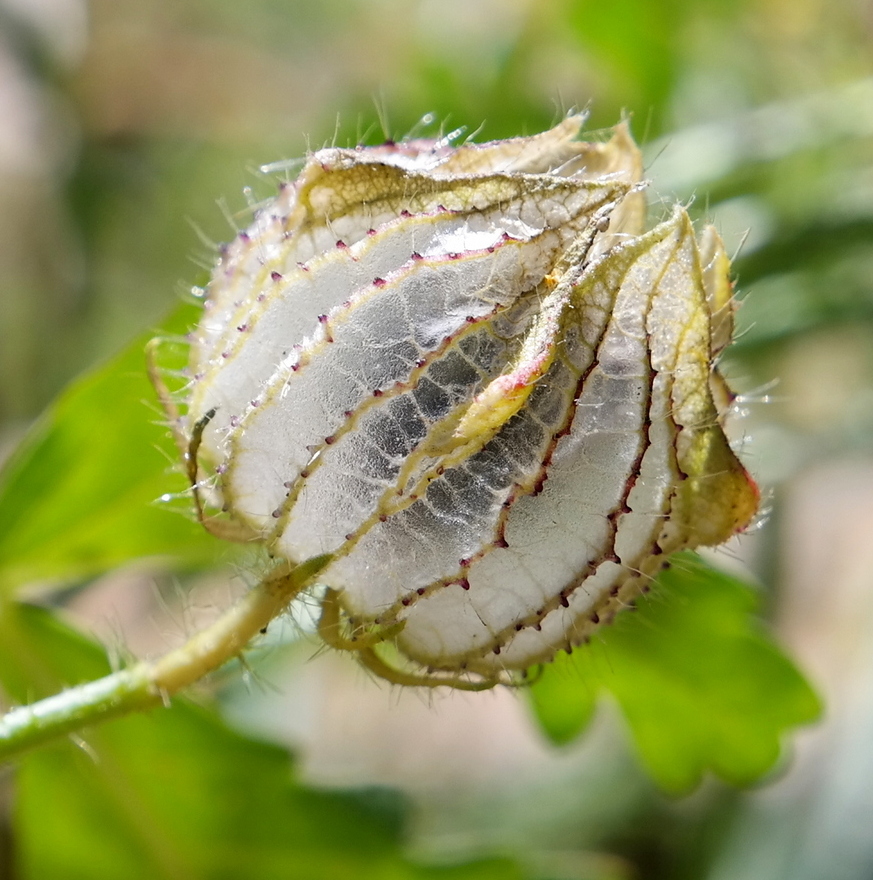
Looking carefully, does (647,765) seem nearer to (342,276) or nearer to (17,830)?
(17,830)

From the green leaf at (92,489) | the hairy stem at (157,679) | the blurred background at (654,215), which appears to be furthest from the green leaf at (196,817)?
the hairy stem at (157,679)

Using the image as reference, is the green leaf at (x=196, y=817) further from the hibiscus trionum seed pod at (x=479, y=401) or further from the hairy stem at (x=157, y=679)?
the hibiscus trionum seed pod at (x=479, y=401)


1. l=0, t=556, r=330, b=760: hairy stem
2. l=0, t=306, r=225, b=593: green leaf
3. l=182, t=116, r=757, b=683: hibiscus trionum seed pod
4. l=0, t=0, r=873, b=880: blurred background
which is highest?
l=0, t=0, r=873, b=880: blurred background

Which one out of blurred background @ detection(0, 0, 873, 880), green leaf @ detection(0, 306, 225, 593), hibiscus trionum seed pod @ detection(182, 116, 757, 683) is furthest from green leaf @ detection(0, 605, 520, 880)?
hibiscus trionum seed pod @ detection(182, 116, 757, 683)

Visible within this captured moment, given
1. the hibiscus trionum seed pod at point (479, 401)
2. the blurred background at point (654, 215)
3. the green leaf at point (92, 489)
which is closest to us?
the hibiscus trionum seed pod at point (479, 401)

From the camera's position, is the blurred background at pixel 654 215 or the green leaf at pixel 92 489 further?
the blurred background at pixel 654 215

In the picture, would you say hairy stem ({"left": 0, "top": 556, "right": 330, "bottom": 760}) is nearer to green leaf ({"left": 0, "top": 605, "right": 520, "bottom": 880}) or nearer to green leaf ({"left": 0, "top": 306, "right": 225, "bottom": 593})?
green leaf ({"left": 0, "top": 306, "right": 225, "bottom": 593})

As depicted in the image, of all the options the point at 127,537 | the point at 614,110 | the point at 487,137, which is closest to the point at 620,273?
the point at 127,537

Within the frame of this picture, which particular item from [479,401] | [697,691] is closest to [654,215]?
[479,401]
